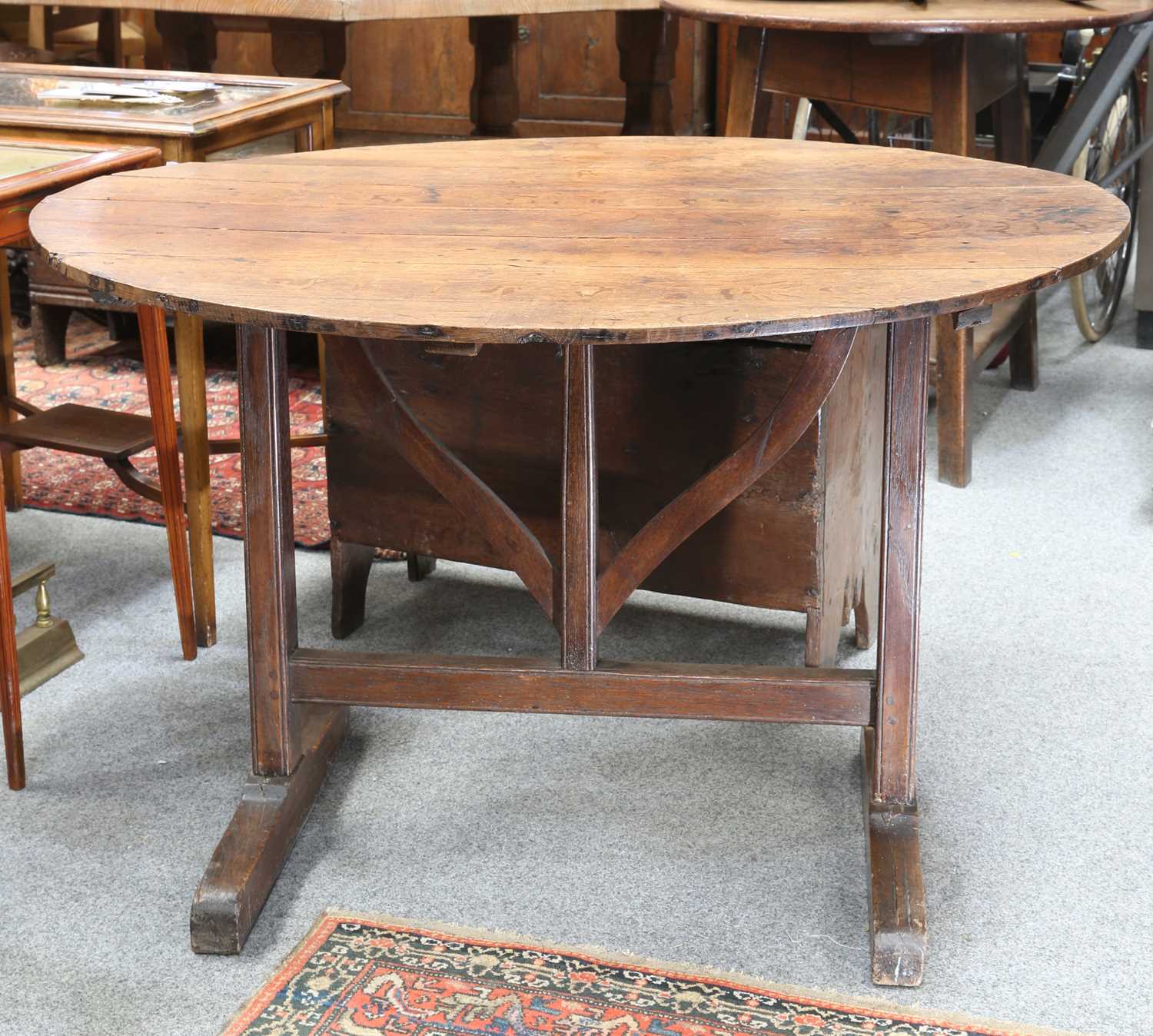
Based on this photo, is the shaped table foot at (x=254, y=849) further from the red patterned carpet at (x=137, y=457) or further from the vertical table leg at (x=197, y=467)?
the red patterned carpet at (x=137, y=457)

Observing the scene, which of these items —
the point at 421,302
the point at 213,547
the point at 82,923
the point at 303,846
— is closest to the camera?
the point at 421,302

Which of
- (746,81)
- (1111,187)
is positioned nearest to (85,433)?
(746,81)

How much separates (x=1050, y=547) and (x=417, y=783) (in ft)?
4.46

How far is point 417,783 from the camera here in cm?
201

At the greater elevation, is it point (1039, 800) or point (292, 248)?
point (292, 248)

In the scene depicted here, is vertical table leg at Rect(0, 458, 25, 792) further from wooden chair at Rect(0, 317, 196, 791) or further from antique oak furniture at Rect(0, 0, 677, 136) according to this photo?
antique oak furniture at Rect(0, 0, 677, 136)

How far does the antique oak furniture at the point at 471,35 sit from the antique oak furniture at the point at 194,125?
52 cm

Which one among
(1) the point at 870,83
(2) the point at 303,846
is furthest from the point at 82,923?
(1) the point at 870,83

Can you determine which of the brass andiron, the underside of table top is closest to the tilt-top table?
the brass andiron

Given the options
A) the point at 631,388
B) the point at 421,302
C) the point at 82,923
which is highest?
the point at 421,302

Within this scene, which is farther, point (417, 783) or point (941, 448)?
point (941, 448)

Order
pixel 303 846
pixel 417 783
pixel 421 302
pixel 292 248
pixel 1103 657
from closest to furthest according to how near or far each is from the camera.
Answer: pixel 421 302 < pixel 292 248 < pixel 303 846 < pixel 417 783 < pixel 1103 657

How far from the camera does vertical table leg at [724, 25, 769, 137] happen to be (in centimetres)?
307

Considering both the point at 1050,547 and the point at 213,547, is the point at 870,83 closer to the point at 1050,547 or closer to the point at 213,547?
the point at 1050,547
